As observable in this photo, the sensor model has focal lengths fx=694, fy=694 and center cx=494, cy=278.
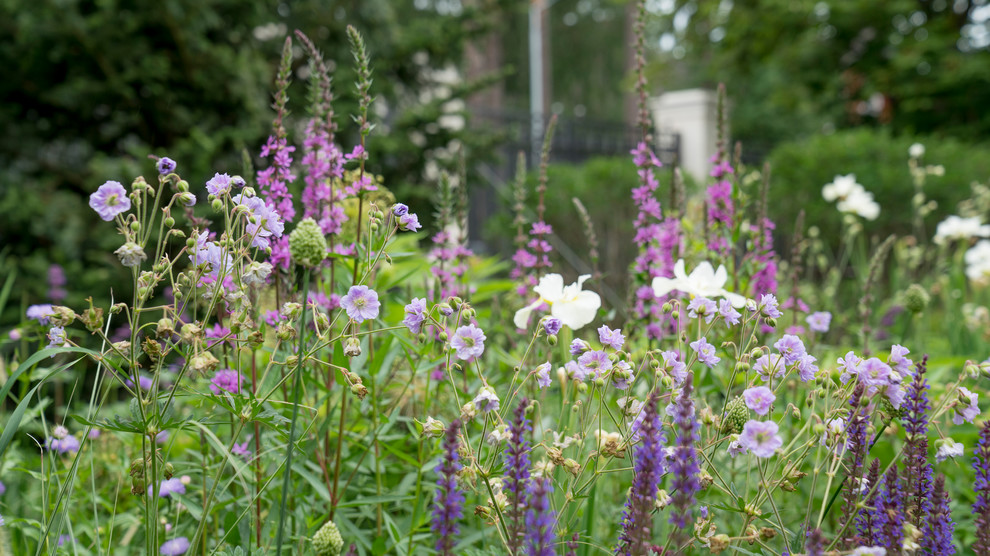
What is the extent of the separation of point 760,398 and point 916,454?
303 millimetres

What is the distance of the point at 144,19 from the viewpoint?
508 cm

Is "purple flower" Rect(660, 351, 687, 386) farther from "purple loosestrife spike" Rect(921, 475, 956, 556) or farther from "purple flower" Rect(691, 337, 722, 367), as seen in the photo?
"purple loosestrife spike" Rect(921, 475, 956, 556)

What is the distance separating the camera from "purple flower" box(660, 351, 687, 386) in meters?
1.30

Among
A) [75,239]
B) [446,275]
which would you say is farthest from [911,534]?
[75,239]

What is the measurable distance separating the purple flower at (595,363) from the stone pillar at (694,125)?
1163cm

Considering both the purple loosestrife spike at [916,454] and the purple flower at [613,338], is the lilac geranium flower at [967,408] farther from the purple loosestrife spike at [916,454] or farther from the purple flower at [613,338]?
the purple flower at [613,338]

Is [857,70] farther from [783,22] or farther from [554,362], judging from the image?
[554,362]

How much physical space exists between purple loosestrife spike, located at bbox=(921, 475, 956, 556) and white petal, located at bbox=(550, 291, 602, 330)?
64 cm

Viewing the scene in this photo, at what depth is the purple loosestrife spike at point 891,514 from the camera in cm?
112

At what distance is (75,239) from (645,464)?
17.2 feet

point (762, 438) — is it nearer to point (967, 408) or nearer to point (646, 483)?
point (646, 483)

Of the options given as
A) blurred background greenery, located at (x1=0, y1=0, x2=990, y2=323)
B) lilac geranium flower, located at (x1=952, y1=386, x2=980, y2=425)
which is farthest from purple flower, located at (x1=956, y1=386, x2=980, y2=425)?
blurred background greenery, located at (x1=0, y1=0, x2=990, y2=323)

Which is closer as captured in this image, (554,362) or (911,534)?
(911,534)

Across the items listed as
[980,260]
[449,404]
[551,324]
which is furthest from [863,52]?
[551,324]
